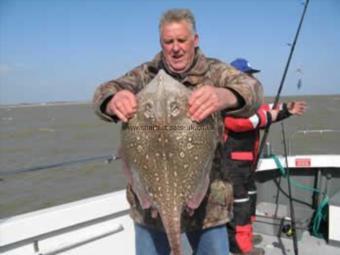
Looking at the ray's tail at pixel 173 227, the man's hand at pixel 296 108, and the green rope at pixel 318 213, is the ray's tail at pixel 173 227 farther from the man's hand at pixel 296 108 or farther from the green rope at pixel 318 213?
the green rope at pixel 318 213

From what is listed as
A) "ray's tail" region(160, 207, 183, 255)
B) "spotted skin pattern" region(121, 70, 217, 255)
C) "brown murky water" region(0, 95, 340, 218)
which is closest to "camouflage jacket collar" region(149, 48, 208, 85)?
"spotted skin pattern" region(121, 70, 217, 255)

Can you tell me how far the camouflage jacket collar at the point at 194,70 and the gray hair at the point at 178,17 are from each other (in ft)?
0.64

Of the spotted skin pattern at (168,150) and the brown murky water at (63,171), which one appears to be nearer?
the spotted skin pattern at (168,150)

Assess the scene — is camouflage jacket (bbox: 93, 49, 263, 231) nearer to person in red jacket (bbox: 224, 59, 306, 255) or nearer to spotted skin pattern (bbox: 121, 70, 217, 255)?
spotted skin pattern (bbox: 121, 70, 217, 255)

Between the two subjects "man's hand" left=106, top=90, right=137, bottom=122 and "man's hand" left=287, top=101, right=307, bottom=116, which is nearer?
"man's hand" left=106, top=90, right=137, bottom=122

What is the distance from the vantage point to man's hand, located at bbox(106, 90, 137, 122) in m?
2.03

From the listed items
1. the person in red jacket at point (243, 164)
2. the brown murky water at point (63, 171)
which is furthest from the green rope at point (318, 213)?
the brown murky water at point (63, 171)

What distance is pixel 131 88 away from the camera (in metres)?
2.51

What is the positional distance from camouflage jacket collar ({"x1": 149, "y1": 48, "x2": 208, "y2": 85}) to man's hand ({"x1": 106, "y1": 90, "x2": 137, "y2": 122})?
501 millimetres

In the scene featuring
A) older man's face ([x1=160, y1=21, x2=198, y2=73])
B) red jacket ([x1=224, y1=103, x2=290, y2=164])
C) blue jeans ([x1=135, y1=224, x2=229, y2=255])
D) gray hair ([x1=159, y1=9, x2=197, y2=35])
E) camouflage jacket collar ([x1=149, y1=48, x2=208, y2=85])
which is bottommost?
blue jeans ([x1=135, y1=224, x2=229, y2=255])

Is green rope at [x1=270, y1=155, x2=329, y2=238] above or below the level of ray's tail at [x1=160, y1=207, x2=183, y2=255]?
below

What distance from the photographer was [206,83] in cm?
249

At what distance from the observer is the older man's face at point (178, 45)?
7.64ft

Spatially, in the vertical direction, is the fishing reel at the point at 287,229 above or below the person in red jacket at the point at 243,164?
below
